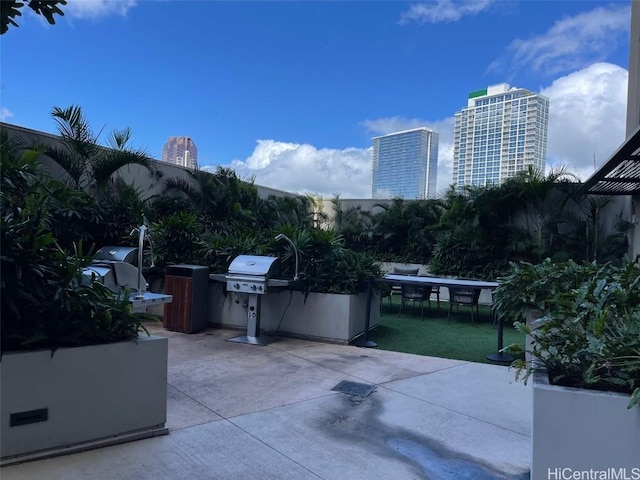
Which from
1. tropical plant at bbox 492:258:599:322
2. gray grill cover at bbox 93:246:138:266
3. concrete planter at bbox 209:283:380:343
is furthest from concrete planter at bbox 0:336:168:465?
gray grill cover at bbox 93:246:138:266

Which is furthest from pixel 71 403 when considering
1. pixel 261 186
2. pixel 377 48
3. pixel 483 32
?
pixel 261 186

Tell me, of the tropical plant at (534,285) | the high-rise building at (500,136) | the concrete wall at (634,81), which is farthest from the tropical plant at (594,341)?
the high-rise building at (500,136)

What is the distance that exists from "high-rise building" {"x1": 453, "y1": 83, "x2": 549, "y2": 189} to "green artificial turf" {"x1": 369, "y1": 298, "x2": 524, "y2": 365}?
379cm

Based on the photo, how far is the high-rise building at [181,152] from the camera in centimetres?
1118

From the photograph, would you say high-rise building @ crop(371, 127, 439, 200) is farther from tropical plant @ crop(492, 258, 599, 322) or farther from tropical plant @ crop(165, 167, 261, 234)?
tropical plant @ crop(492, 258, 599, 322)

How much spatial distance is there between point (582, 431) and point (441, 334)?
544 centimetres

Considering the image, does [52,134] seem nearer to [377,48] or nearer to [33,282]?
[33,282]

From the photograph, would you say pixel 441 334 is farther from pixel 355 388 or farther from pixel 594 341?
pixel 594 341

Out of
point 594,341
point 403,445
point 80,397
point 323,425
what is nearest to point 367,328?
point 323,425

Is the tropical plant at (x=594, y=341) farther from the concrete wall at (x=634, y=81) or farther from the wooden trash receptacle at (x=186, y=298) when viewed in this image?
the concrete wall at (x=634, y=81)

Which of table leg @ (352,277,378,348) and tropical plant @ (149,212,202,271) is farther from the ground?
tropical plant @ (149,212,202,271)

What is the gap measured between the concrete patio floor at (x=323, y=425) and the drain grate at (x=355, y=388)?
0.21 ft

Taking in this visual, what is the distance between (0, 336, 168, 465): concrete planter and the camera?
2691mm

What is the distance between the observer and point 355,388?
462 centimetres
